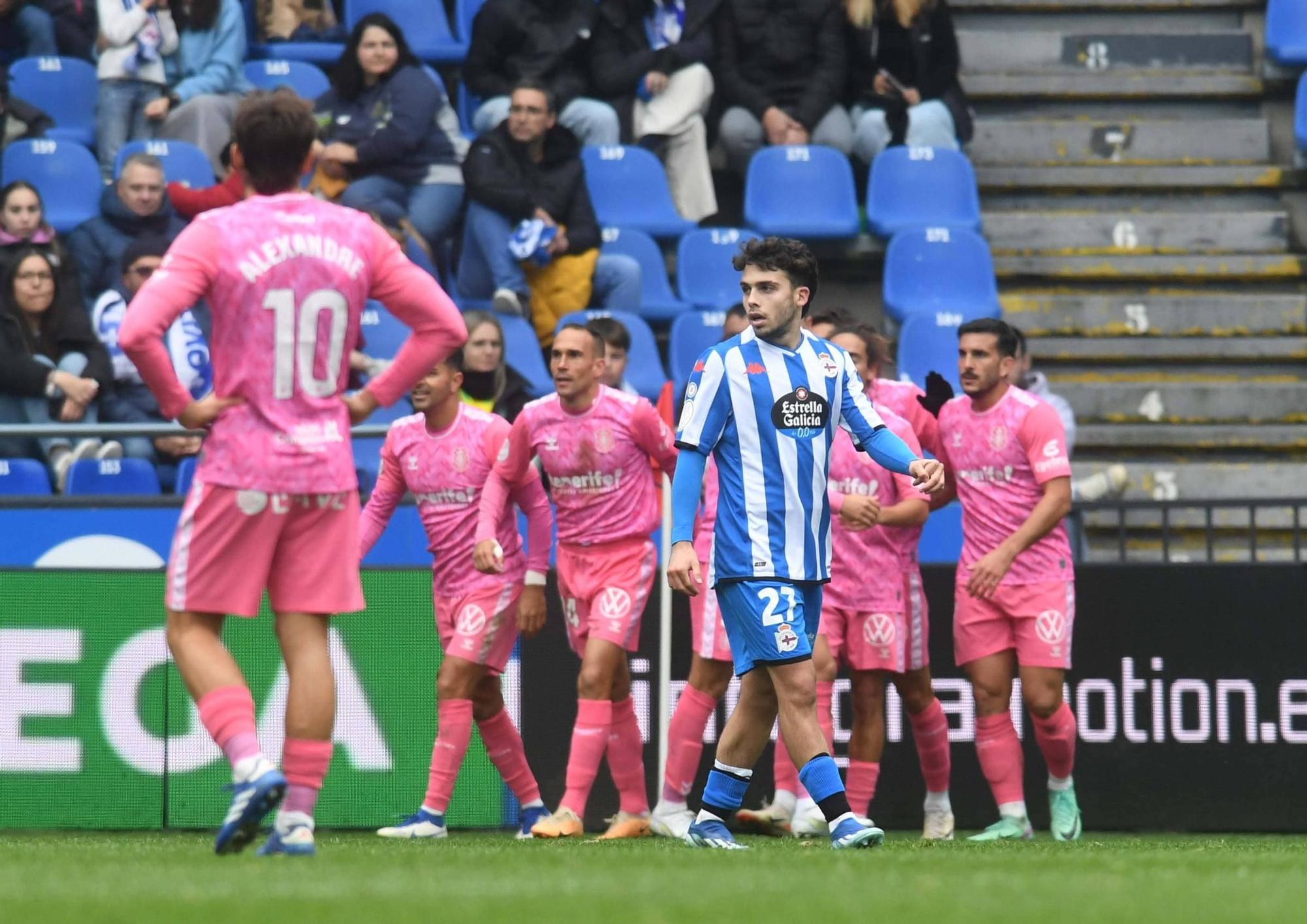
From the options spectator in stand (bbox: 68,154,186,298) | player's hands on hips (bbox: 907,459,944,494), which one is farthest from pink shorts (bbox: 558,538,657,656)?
spectator in stand (bbox: 68,154,186,298)

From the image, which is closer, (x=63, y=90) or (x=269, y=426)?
(x=269, y=426)

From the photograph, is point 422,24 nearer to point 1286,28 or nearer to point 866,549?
point 1286,28

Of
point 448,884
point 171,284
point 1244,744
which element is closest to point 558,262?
point 1244,744

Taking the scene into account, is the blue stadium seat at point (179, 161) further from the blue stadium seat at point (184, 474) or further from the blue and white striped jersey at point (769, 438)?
the blue and white striped jersey at point (769, 438)

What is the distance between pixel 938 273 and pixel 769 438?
6457 millimetres

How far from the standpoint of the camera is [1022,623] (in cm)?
889

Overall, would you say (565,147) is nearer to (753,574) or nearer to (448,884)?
(753,574)

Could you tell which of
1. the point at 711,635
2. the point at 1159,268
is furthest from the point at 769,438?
the point at 1159,268

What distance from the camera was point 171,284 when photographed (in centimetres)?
593

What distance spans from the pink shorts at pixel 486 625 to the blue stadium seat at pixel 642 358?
11.4 feet

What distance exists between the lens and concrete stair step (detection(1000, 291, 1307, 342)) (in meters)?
13.9

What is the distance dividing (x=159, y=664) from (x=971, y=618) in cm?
364

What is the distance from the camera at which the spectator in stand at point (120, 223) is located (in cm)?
1195

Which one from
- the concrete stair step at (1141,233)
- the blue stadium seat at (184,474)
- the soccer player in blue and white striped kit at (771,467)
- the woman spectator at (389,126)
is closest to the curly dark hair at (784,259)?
the soccer player in blue and white striped kit at (771,467)
